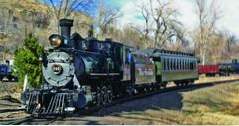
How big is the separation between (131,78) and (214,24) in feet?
195

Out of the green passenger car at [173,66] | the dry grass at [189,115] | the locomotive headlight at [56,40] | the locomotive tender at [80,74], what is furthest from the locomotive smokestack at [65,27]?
the green passenger car at [173,66]

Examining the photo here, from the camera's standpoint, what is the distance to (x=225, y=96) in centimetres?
4025

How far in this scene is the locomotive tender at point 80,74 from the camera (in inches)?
770

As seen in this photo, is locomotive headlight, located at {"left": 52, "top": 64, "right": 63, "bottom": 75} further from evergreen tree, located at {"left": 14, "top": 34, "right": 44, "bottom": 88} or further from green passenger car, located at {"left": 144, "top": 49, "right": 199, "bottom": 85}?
green passenger car, located at {"left": 144, "top": 49, "right": 199, "bottom": 85}

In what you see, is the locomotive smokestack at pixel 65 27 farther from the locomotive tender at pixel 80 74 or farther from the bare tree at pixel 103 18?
the bare tree at pixel 103 18

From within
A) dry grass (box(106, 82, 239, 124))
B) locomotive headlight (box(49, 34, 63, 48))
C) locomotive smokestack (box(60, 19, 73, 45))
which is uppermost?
locomotive smokestack (box(60, 19, 73, 45))

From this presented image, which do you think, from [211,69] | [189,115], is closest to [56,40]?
[189,115]

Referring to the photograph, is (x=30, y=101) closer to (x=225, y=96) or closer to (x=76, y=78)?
(x=76, y=78)

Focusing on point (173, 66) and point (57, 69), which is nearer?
point (57, 69)

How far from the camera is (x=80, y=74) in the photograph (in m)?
21.0

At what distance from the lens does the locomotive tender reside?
1956 cm

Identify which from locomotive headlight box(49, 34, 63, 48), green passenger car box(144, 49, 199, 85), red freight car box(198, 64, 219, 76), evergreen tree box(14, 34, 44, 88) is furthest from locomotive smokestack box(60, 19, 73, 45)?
red freight car box(198, 64, 219, 76)

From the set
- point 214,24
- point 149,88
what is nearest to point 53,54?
point 149,88

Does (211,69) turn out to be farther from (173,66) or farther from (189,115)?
(189,115)
